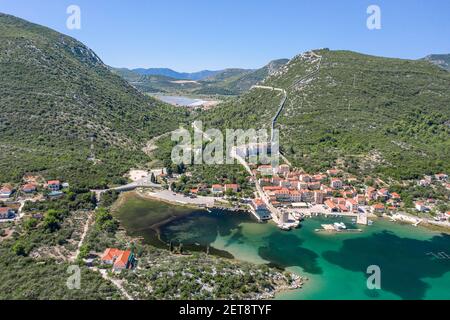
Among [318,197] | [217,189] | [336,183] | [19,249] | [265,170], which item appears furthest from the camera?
[265,170]

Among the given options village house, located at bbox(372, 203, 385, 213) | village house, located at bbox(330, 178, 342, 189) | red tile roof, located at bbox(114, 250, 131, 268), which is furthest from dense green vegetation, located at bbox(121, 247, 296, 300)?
village house, located at bbox(330, 178, 342, 189)

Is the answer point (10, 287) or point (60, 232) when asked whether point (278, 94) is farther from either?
point (10, 287)

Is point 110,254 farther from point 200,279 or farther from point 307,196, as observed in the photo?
point 307,196

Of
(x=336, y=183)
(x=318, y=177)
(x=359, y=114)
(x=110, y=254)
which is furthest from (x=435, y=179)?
(x=110, y=254)

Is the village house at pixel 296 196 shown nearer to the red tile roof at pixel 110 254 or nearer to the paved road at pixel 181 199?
the paved road at pixel 181 199

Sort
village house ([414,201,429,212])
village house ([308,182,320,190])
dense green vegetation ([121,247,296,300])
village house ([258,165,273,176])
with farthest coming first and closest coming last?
village house ([258,165,273,176]), village house ([308,182,320,190]), village house ([414,201,429,212]), dense green vegetation ([121,247,296,300])

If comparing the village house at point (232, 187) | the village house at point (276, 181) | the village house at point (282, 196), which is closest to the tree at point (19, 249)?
the village house at point (232, 187)

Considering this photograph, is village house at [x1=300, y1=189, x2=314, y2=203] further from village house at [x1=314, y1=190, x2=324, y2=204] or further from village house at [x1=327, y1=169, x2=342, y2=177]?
village house at [x1=327, y1=169, x2=342, y2=177]
